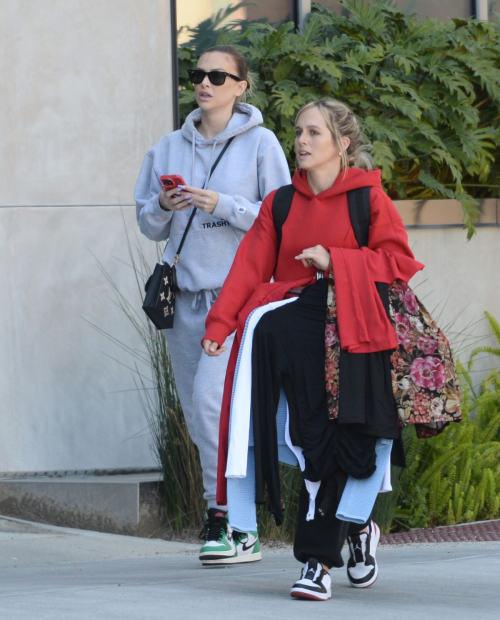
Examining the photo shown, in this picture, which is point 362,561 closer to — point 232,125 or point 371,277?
point 371,277

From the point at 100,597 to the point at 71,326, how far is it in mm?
2801

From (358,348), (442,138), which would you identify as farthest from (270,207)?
(442,138)

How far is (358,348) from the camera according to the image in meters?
3.23

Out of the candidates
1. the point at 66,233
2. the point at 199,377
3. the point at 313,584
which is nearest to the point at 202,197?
the point at 199,377

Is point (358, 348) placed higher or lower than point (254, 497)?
higher

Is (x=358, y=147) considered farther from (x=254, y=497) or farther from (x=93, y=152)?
(x=93, y=152)

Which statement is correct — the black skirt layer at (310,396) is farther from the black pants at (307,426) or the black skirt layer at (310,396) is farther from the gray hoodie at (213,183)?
the gray hoodie at (213,183)

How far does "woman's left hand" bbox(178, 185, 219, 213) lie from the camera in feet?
13.3

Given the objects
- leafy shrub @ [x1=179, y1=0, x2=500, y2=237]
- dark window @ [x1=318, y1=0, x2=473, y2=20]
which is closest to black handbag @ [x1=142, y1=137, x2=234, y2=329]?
leafy shrub @ [x1=179, y1=0, x2=500, y2=237]

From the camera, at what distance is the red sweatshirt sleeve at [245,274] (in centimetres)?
351

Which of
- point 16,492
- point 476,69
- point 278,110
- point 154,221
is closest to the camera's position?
point 154,221

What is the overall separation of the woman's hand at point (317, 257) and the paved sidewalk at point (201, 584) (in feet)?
3.33

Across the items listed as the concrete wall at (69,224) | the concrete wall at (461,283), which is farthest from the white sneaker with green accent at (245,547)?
the concrete wall at (461,283)

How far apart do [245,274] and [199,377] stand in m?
0.74
